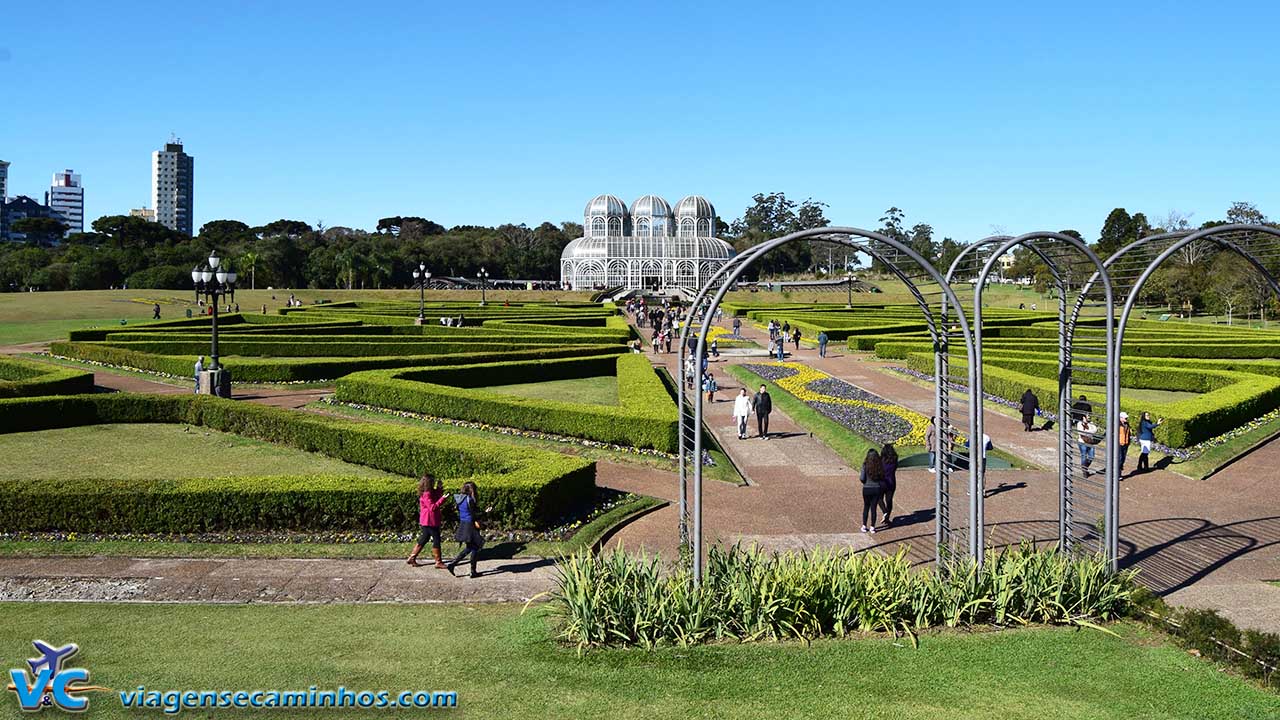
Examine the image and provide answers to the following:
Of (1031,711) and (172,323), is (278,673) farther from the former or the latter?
(172,323)

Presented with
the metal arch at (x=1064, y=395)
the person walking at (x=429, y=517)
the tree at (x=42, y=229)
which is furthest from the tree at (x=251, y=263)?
the metal arch at (x=1064, y=395)

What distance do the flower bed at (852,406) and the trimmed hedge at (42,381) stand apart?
18499 millimetres

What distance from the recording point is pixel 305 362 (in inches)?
1105

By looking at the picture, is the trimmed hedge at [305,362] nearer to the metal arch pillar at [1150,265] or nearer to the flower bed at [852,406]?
the flower bed at [852,406]

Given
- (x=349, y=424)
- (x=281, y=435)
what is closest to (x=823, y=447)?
(x=349, y=424)

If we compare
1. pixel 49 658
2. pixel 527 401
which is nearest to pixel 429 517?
pixel 49 658

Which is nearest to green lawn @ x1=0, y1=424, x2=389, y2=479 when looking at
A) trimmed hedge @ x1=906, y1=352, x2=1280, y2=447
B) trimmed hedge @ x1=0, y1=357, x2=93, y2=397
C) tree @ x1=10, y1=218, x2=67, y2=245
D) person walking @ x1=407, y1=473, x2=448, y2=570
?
trimmed hedge @ x1=0, y1=357, x2=93, y2=397

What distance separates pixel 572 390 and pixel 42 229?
123 metres

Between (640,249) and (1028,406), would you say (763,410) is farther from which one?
(640,249)

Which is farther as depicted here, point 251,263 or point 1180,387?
point 251,263

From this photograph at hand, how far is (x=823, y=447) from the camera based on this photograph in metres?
19.6

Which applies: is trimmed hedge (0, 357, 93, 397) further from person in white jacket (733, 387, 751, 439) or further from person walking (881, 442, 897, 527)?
person walking (881, 442, 897, 527)

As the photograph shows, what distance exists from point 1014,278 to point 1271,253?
8935 cm

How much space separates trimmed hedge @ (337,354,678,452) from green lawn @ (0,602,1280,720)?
9.21m
